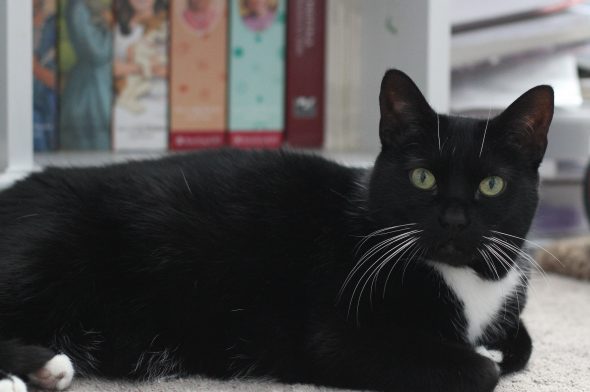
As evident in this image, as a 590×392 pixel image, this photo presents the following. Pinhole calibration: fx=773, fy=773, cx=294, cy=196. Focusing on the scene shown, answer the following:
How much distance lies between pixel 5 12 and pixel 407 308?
2.37ft

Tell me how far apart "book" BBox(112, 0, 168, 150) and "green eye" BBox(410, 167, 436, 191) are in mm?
804

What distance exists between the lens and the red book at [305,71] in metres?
1.67

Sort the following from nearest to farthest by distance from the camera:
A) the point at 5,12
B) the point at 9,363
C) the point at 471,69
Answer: the point at 9,363 → the point at 5,12 → the point at 471,69

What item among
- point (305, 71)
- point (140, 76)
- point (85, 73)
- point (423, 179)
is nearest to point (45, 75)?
point (85, 73)

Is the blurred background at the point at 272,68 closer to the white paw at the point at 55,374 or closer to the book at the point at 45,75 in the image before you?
the book at the point at 45,75

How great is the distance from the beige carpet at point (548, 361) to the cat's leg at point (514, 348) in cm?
1

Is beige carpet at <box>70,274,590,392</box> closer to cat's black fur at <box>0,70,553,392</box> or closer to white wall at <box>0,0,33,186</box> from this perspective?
cat's black fur at <box>0,70,553,392</box>

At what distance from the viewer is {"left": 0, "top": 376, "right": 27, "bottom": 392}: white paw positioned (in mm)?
810

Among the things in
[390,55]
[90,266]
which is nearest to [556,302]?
[390,55]

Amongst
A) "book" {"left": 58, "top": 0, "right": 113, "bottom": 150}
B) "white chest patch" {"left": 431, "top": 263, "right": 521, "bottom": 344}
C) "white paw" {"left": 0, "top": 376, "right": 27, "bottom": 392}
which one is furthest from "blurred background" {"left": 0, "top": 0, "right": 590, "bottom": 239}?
"white paw" {"left": 0, "top": 376, "right": 27, "bottom": 392}

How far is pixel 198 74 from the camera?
63.3 inches

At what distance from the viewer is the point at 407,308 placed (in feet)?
3.08

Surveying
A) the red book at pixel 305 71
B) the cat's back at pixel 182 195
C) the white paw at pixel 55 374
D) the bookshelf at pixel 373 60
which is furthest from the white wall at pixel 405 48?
the white paw at pixel 55 374

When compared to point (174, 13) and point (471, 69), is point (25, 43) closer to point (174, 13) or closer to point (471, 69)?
point (174, 13)
